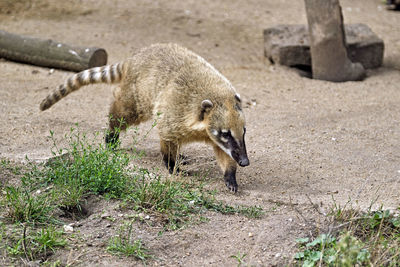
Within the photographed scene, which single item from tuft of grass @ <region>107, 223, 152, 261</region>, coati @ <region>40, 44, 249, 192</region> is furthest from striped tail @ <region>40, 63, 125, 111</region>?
tuft of grass @ <region>107, 223, 152, 261</region>

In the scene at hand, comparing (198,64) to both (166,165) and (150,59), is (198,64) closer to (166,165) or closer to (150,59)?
(150,59)

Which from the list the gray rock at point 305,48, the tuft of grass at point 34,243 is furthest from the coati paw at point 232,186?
the gray rock at point 305,48

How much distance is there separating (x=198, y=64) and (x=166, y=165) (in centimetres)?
117

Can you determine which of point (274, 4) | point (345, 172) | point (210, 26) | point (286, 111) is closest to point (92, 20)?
point (210, 26)

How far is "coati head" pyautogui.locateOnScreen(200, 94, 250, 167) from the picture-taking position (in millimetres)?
5148

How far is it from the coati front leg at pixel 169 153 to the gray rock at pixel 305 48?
417 centimetres

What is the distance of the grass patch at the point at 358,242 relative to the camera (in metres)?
3.77

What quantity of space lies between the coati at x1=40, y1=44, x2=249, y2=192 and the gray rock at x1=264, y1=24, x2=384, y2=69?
142 inches

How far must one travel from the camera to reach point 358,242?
3.91 metres

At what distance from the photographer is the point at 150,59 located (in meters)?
6.01

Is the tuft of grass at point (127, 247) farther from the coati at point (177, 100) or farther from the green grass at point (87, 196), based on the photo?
the coati at point (177, 100)

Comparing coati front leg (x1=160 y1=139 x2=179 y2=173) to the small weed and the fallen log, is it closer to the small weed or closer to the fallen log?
the small weed

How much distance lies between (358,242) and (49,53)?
6.22m

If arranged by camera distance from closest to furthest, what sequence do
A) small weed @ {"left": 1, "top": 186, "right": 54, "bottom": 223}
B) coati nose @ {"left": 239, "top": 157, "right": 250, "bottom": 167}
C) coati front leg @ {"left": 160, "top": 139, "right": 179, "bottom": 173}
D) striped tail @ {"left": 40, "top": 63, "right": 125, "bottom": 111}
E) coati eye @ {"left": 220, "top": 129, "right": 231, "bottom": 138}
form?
small weed @ {"left": 1, "top": 186, "right": 54, "bottom": 223}
coati nose @ {"left": 239, "top": 157, "right": 250, "bottom": 167}
coati eye @ {"left": 220, "top": 129, "right": 231, "bottom": 138}
coati front leg @ {"left": 160, "top": 139, "right": 179, "bottom": 173}
striped tail @ {"left": 40, "top": 63, "right": 125, "bottom": 111}
